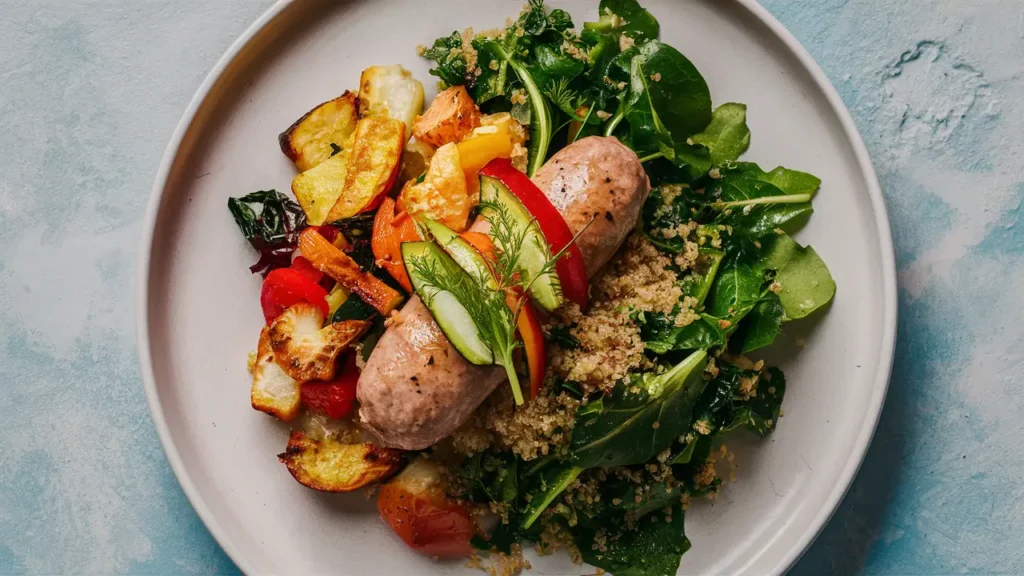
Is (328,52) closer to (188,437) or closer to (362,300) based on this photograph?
(362,300)

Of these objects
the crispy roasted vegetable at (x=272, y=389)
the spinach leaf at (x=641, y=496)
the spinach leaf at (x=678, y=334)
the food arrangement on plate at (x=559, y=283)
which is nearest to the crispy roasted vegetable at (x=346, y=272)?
the food arrangement on plate at (x=559, y=283)

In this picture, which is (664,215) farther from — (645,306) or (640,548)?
(640,548)

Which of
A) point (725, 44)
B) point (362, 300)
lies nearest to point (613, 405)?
point (362, 300)

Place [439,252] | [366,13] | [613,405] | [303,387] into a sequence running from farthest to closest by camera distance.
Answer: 1. [366,13]
2. [303,387]
3. [613,405]
4. [439,252]

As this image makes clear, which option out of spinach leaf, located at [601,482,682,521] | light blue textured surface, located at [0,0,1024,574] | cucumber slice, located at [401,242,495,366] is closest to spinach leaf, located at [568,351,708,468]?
spinach leaf, located at [601,482,682,521]

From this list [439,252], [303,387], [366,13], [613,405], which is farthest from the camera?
[366,13]

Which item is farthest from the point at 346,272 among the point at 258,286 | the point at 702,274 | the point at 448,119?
the point at 702,274

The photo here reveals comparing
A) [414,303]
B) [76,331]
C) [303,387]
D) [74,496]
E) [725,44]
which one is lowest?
[74,496]
